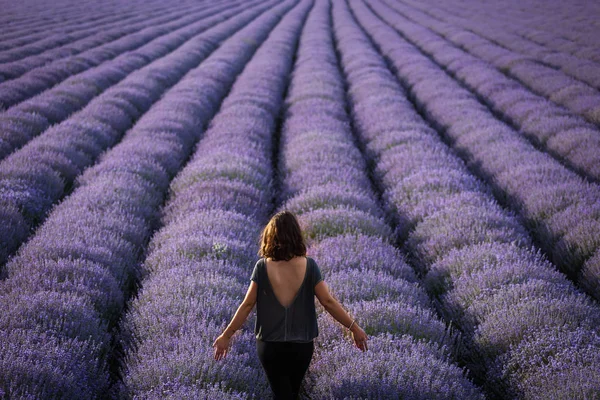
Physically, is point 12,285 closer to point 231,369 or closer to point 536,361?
point 231,369

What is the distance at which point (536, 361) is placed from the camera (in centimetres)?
265

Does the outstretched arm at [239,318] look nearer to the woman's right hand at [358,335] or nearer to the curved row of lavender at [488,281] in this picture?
the woman's right hand at [358,335]

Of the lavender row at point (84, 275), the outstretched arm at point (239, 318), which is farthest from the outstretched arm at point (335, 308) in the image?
the lavender row at point (84, 275)

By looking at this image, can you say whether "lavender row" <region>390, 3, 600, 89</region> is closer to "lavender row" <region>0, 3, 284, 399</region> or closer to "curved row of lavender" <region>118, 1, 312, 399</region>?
"curved row of lavender" <region>118, 1, 312, 399</region>

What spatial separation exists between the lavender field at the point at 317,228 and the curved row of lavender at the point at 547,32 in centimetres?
61

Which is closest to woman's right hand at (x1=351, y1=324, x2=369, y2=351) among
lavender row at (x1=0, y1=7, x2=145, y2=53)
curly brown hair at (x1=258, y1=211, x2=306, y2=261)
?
curly brown hair at (x1=258, y1=211, x2=306, y2=261)

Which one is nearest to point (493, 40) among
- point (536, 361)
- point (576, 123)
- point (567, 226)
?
point (576, 123)

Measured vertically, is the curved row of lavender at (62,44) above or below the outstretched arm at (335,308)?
below

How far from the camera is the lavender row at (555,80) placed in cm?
835

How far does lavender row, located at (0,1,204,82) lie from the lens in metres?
12.0

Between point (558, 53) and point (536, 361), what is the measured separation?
12.4 m

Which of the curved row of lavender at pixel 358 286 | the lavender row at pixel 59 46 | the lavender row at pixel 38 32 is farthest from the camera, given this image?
the lavender row at pixel 38 32

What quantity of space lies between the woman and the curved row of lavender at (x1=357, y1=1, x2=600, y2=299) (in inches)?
96.9

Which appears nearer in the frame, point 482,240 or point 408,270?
point 408,270
